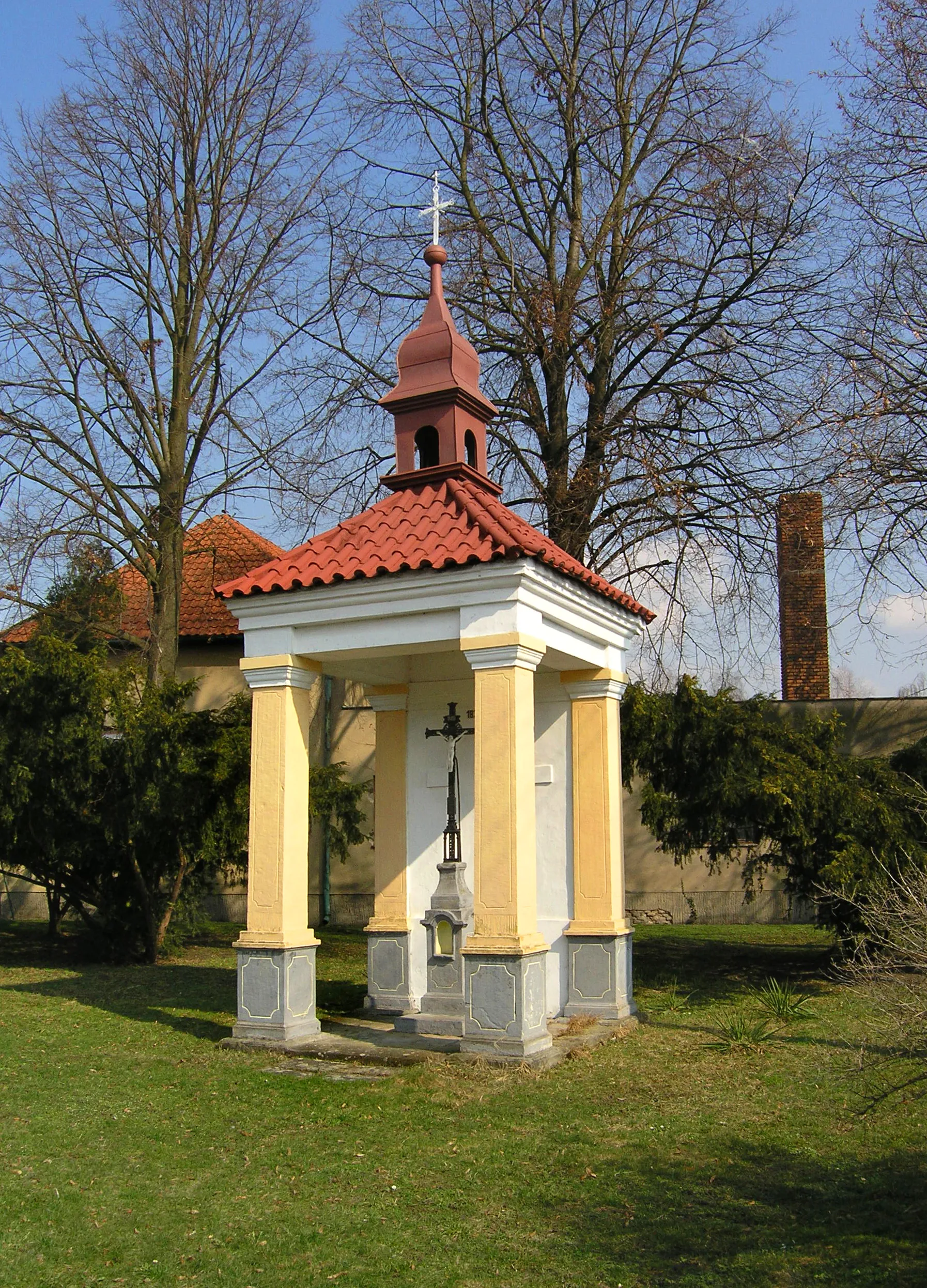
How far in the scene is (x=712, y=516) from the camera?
16.2 meters

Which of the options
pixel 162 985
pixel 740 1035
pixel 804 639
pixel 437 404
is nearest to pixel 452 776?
pixel 740 1035

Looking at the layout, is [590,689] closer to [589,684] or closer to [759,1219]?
[589,684]

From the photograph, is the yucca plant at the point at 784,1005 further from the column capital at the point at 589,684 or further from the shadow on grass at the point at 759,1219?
the shadow on grass at the point at 759,1219

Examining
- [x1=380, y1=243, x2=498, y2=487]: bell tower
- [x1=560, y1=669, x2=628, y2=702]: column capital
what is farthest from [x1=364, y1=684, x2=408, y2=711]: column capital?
[x1=380, y1=243, x2=498, y2=487]: bell tower

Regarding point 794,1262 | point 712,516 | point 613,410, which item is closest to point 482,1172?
point 794,1262

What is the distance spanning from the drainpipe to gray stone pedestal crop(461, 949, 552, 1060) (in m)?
11.9

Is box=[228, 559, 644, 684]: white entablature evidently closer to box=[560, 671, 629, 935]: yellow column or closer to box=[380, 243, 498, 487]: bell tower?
box=[560, 671, 629, 935]: yellow column

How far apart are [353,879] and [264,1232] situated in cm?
1667

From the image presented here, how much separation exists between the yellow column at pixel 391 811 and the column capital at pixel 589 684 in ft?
5.65

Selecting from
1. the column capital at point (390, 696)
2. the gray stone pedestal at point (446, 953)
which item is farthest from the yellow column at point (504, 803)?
the column capital at point (390, 696)

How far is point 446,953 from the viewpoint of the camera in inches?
412

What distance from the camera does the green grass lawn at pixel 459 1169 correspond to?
5004mm

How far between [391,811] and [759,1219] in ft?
22.1

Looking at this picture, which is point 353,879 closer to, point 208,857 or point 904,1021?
point 208,857
